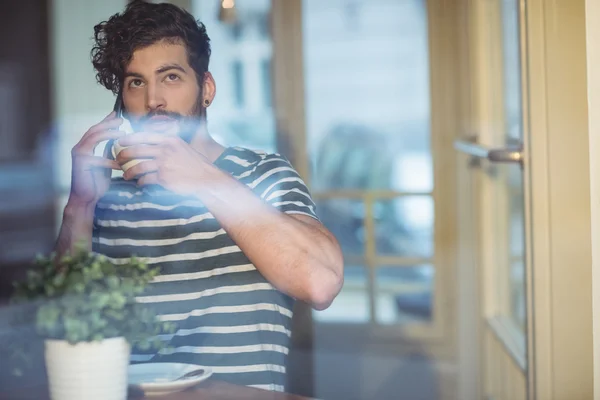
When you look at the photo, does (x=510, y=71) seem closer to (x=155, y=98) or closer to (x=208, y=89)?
(x=208, y=89)

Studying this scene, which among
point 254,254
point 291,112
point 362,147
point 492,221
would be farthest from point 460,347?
point 254,254

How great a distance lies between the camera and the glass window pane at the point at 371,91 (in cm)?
206

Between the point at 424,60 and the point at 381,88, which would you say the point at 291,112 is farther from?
the point at 424,60

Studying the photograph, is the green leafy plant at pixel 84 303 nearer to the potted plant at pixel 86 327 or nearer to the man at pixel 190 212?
the potted plant at pixel 86 327

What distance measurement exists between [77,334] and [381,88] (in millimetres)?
1201

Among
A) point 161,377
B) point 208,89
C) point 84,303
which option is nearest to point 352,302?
point 208,89

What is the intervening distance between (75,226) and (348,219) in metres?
0.82

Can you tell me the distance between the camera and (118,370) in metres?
1.20

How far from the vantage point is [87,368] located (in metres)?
1.17

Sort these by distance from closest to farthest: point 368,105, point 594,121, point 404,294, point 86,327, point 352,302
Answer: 1. point 86,327
2. point 594,121
3. point 368,105
4. point 352,302
5. point 404,294

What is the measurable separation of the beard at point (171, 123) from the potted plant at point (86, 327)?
17.6 inches

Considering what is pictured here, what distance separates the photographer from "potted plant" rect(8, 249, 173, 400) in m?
1.17

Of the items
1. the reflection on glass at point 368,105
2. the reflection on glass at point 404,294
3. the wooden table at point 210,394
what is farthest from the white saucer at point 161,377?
the reflection on glass at point 404,294

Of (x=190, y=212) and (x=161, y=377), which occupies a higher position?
(x=190, y=212)
